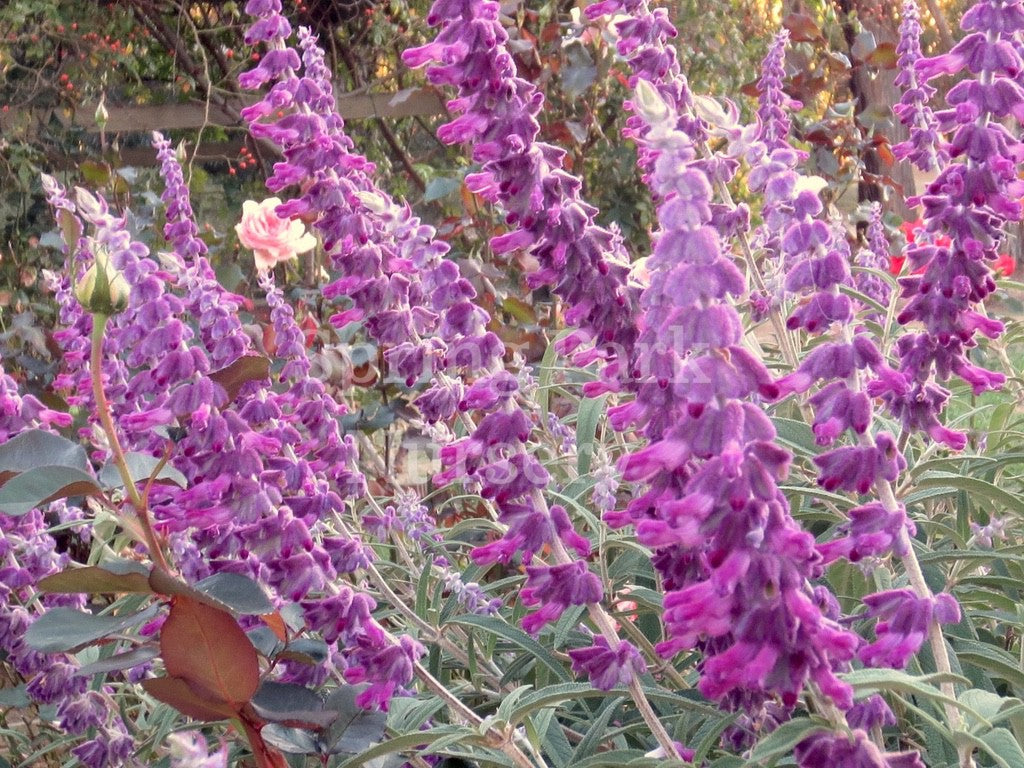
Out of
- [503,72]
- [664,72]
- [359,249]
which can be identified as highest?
[503,72]

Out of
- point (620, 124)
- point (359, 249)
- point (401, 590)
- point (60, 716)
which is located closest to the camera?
point (359, 249)

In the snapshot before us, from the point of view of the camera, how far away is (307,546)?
1.17 metres

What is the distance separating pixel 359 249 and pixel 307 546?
1.13ft

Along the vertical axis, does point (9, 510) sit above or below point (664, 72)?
below

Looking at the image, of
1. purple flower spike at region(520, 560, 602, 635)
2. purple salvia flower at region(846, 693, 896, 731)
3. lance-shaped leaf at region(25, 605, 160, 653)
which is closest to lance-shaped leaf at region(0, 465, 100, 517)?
lance-shaped leaf at region(25, 605, 160, 653)

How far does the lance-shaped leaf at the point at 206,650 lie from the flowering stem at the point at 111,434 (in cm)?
5

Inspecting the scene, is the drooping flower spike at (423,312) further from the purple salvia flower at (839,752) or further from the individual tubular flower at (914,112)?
the individual tubular flower at (914,112)

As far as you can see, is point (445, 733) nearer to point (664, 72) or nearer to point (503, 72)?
point (503, 72)

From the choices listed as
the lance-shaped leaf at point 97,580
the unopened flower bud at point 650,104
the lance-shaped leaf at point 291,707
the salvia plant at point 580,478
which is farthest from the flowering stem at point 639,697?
the unopened flower bud at point 650,104

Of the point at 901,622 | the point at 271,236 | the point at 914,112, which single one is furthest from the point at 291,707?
the point at 271,236

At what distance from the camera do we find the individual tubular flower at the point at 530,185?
95 centimetres

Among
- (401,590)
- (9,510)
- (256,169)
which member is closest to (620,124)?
(256,169)

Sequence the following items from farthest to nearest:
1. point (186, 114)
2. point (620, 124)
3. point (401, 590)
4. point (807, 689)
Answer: point (186, 114) → point (620, 124) → point (401, 590) → point (807, 689)

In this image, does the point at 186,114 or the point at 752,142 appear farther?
the point at 186,114
